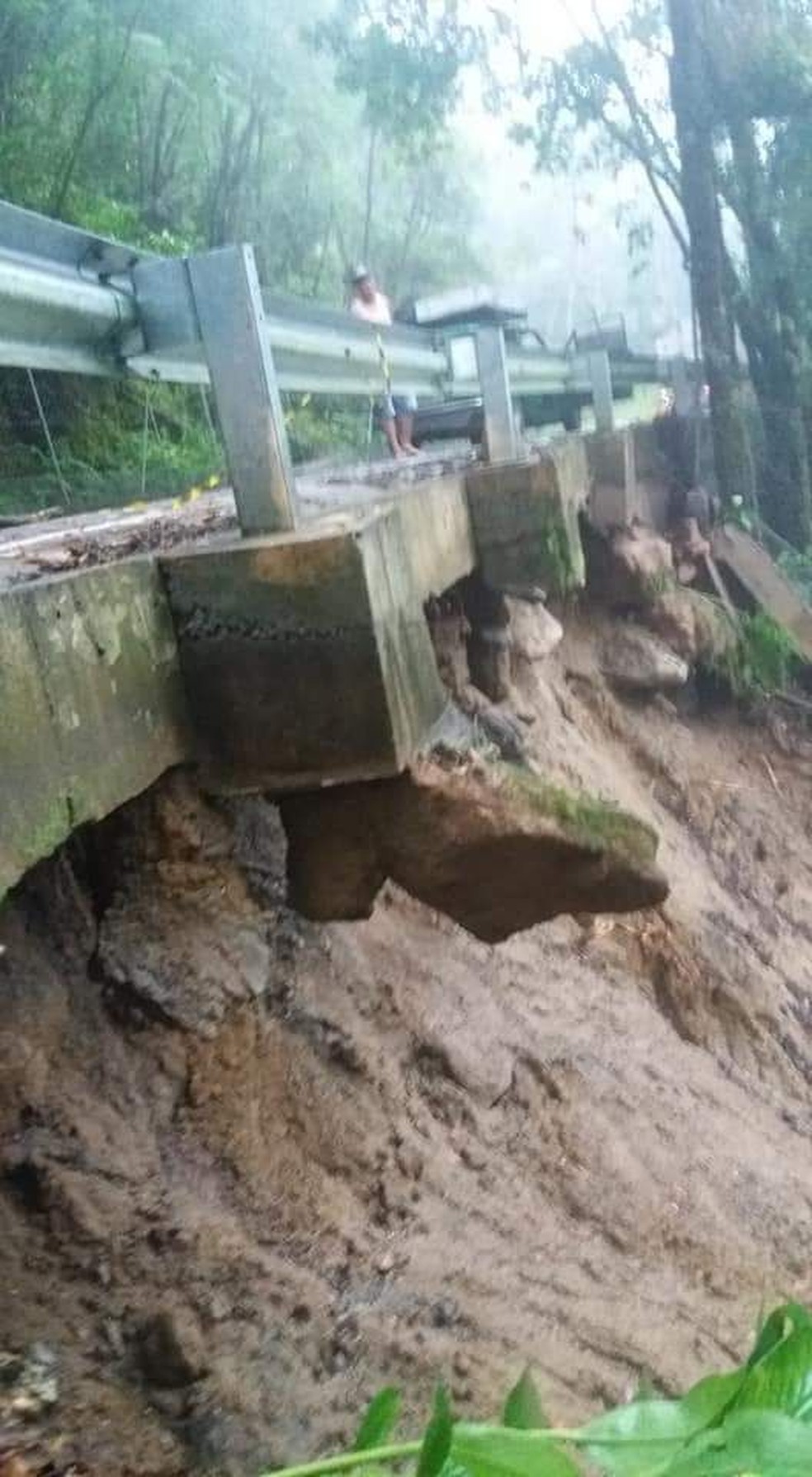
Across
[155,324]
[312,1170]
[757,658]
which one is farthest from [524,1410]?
[757,658]

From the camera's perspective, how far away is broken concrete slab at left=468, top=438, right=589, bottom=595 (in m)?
5.05

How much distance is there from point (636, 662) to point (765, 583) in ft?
8.12

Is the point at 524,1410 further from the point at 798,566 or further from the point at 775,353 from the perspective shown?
the point at 775,353

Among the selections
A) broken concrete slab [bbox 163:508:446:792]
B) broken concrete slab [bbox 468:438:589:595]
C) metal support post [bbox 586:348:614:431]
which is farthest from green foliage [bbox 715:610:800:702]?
broken concrete slab [bbox 163:508:446:792]

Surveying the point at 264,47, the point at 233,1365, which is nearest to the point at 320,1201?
the point at 233,1365

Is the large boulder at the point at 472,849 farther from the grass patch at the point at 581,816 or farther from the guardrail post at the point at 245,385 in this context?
the guardrail post at the point at 245,385

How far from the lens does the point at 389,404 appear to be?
6.25 metres

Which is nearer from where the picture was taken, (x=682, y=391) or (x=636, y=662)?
(x=636, y=662)

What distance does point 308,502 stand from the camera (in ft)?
14.0

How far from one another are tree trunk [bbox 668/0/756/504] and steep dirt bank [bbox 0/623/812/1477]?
938cm

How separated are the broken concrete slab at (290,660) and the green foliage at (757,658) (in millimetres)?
8000

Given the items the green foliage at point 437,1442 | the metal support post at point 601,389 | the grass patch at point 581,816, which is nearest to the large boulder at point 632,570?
the metal support post at point 601,389

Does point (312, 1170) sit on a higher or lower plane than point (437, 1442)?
lower

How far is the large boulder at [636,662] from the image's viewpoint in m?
9.31
